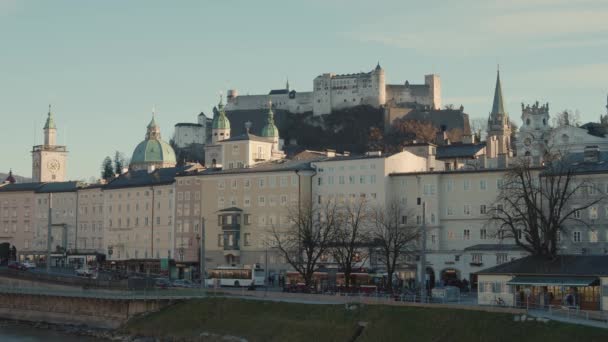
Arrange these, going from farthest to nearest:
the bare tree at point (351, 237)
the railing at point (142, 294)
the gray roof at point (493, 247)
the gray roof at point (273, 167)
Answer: the gray roof at point (273, 167) → the gray roof at point (493, 247) → the bare tree at point (351, 237) → the railing at point (142, 294)

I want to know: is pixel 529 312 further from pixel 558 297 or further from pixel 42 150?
pixel 42 150

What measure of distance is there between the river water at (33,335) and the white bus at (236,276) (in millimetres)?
15283

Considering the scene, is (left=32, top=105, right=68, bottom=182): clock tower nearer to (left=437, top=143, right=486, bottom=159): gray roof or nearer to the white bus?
(left=437, top=143, right=486, bottom=159): gray roof

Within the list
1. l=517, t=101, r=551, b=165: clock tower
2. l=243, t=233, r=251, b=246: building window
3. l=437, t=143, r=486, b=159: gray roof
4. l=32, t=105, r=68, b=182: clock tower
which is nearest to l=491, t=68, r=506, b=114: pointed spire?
Answer: l=517, t=101, r=551, b=165: clock tower

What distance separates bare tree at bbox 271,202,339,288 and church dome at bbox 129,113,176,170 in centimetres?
5578

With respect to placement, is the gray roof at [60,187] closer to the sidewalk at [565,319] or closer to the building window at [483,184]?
the building window at [483,184]

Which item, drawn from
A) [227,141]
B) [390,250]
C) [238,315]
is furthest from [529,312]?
[227,141]

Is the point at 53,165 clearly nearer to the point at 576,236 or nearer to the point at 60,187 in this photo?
the point at 60,187

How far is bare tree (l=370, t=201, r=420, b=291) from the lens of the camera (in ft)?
279

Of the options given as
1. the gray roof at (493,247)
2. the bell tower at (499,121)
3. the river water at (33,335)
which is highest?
the bell tower at (499,121)

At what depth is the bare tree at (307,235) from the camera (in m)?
85.5

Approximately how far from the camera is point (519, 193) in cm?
7800

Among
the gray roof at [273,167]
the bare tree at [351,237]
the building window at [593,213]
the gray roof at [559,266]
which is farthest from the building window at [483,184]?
the gray roof at [559,266]

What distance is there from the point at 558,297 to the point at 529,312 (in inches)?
218
